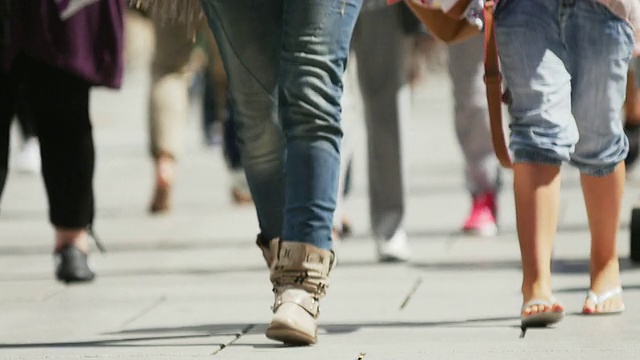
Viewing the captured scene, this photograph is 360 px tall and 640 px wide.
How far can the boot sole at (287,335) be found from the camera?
4.51 meters

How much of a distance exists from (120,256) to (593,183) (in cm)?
306

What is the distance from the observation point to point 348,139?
24.4 ft

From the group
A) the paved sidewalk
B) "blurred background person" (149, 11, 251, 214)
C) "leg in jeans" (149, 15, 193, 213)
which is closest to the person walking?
the paved sidewalk

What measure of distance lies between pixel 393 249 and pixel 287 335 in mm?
2389

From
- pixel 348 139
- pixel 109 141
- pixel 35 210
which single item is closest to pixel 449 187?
pixel 35 210

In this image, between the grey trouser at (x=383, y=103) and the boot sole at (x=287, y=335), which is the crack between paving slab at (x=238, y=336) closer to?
the boot sole at (x=287, y=335)

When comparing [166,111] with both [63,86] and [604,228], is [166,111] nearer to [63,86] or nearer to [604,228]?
[63,86]

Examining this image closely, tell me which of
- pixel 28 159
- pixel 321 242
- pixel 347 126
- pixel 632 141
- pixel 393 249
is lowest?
pixel 28 159

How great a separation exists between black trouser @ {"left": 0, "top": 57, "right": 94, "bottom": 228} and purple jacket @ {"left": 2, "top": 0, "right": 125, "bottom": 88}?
99 mm

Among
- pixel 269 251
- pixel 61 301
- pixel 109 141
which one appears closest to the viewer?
pixel 269 251

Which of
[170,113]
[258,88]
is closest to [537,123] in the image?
[258,88]

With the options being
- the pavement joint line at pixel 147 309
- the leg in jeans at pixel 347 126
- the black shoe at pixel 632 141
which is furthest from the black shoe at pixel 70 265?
the black shoe at pixel 632 141

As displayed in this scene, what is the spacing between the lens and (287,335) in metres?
4.53

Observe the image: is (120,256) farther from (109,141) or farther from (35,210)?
(109,141)
